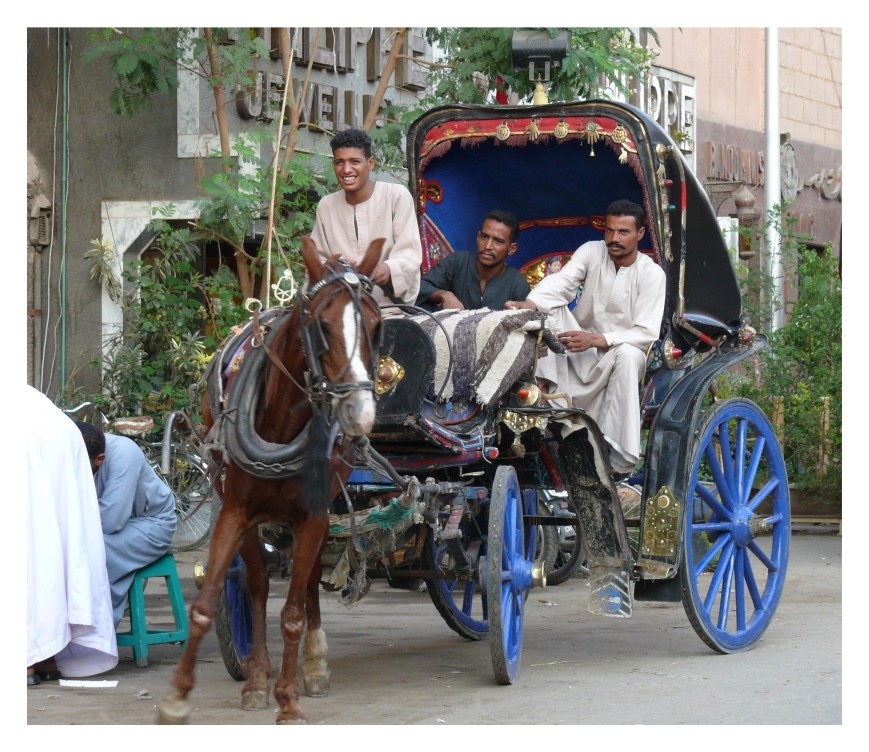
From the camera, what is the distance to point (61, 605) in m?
6.59

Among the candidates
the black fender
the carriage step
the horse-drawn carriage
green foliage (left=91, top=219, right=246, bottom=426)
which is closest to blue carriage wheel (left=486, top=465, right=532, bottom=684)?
the horse-drawn carriage

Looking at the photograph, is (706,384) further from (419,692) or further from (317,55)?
(317,55)

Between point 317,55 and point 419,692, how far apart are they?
24.1 feet

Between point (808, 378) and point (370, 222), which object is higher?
point (370, 222)

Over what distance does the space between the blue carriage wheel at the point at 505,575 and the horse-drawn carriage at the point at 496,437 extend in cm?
1

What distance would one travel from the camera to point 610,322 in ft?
24.5

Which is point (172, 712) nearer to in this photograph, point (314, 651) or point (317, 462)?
point (317, 462)

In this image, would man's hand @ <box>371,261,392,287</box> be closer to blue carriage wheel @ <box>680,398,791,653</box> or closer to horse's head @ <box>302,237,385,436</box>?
horse's head @ <box>302,237,385,436</box>

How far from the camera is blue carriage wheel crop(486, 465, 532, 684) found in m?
6.22

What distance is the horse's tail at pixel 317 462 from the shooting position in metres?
5.60

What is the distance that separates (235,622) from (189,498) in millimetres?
4960

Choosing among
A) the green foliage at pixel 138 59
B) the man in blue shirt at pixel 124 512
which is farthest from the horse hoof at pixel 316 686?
the green foliage at pixel 138 59

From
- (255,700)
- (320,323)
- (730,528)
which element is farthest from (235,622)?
(730,528)
